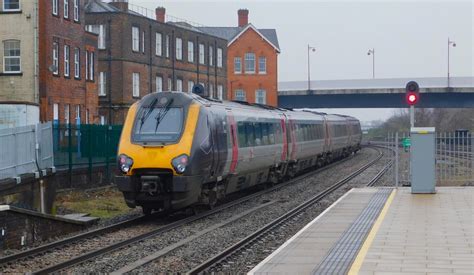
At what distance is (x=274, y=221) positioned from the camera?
16.5m

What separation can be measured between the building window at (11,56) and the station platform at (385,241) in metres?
20.3

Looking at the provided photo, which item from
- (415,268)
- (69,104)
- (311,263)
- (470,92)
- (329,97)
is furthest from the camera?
(329,97)

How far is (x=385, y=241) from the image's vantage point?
12383mm

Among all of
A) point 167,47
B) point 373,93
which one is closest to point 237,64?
point 373,93

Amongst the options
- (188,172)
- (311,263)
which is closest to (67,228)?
(188,172)

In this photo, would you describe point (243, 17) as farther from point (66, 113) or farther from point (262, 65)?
point (66, 113)

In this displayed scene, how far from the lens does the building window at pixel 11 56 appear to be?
34.0 metres

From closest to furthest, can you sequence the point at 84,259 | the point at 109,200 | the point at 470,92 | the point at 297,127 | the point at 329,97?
1. the point at 84,259
2. the point at 109,200
3. the point at 297,127
4. the point at 470,92
5. the point at 329,97

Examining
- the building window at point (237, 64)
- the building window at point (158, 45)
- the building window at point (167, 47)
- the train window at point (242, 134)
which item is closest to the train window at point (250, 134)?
the train window at point (242, 134)

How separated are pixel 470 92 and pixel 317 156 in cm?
3069

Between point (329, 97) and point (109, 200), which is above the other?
point (329, 97)

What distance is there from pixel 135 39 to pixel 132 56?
1.15m

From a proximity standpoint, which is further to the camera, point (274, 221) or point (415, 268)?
point (274, 221)

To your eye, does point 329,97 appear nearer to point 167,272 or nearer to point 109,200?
point 109,200
